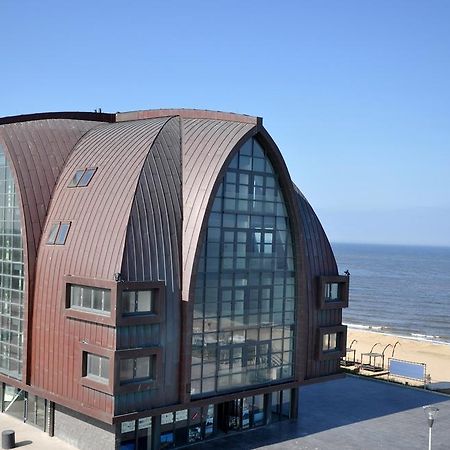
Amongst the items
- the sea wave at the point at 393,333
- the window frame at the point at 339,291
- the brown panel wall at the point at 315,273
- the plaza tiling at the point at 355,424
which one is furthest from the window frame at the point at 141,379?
the sea wave at the point at 393,333

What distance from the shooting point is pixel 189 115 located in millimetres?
37719

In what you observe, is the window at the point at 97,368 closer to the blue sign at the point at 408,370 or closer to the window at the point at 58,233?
the window at the point at 58,233

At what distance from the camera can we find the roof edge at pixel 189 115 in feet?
115

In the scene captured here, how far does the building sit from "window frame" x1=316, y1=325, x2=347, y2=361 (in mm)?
121

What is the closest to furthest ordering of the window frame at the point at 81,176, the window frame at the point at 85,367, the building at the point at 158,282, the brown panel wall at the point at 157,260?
the window frame at the point at 85,367, the brown panel wall at the point at 157,260, the building at the point at 158,282, the window frame at the point at 81,176

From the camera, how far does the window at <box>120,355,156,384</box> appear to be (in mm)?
29391

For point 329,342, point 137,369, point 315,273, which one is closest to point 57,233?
point 137,369

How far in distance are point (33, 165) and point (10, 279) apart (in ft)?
21.0

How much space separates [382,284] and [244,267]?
139097 mm

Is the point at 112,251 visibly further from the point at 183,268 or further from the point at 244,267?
the point at 244,267

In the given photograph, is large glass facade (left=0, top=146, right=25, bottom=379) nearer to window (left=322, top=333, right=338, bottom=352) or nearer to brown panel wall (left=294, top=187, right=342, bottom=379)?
brown panel wall (left=294, top=187, right=342, bottom=379)

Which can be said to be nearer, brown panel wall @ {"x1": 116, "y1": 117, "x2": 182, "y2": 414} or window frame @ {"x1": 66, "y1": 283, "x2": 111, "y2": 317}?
window frame @ {"x1": 66, "y1": 283, "x2": 111, "y2": 317}

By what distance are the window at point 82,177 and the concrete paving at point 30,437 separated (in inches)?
522

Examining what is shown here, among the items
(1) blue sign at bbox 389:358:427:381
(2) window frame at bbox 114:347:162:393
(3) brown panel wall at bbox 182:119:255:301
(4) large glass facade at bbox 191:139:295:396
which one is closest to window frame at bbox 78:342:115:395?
(2) window frame at bbox 114:347:162:393
